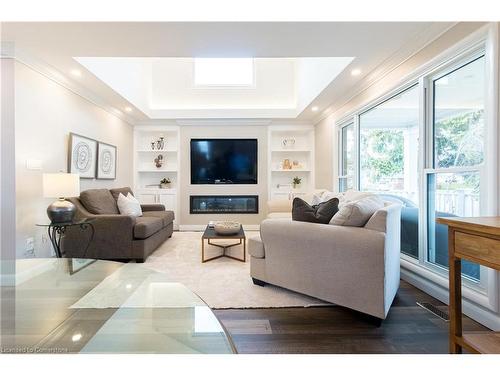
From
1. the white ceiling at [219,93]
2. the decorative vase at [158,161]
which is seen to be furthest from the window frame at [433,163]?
the decorative vase at [158,161]

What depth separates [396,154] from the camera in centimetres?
310

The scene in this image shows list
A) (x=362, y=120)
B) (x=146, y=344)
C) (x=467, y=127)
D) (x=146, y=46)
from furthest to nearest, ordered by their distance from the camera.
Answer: (x=362, y=120), (x=146, y=46), (x=467, y=127), (x=146, y=344)

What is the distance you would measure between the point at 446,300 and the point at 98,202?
13.3 ft

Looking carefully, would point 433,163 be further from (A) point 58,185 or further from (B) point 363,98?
(A) point 58,185

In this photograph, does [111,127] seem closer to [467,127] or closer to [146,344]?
[146,344]

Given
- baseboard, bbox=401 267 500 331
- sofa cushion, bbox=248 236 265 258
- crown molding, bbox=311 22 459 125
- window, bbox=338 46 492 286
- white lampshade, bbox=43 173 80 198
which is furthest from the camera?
white lampshade, bbox=43 173 80 198

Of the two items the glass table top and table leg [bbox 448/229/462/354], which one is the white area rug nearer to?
the glass table top

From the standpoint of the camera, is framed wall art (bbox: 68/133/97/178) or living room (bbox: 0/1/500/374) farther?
framed wall art (bbox: 68/133/97/178)

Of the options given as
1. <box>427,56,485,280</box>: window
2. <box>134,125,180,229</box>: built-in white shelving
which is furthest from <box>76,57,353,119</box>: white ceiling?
<box>427,56,485,280</box>: window

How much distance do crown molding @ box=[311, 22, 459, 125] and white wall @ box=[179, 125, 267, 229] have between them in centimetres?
210

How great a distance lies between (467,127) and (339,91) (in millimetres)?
2095

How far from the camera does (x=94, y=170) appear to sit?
4074 mm

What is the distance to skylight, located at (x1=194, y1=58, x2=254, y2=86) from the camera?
18.7 ft

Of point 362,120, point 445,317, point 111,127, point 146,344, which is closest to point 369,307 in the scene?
point 445,317
